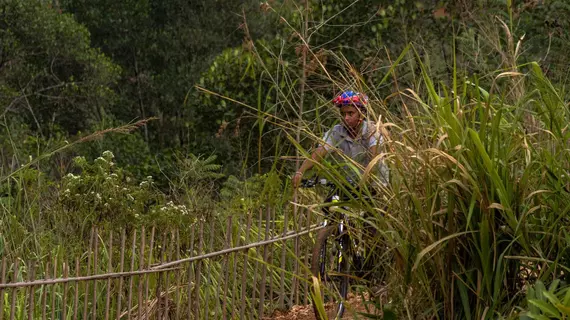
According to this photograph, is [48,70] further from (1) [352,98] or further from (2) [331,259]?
(1) [352,98]

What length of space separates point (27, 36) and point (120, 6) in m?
3.88

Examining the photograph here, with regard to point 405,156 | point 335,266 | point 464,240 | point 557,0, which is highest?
point 557,0

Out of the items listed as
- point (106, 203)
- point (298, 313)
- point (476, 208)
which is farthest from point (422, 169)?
point (106, 203)

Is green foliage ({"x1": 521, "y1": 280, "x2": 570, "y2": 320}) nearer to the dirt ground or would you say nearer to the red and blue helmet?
the red and blue helmet

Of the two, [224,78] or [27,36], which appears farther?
[27,36]

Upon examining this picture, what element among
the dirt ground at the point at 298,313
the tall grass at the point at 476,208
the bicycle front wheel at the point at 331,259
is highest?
the tall grass at the point at 476,208

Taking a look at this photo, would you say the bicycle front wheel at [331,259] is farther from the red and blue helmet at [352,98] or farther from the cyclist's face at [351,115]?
the red and blue helmet at [352,98]

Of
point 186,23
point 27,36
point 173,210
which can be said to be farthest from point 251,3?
point 173,210

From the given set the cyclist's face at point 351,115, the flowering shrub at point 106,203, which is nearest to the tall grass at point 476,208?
the cyclist's face at point 351,115

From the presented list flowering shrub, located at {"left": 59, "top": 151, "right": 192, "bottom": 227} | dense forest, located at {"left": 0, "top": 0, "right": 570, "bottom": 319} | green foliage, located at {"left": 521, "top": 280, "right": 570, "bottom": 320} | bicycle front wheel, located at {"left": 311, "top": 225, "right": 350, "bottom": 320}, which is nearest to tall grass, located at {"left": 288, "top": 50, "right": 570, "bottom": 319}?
dense forest, located at {"left": 0, "top": 0, "right": 570, "bottom": 319}

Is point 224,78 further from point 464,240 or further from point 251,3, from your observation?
point 464,240

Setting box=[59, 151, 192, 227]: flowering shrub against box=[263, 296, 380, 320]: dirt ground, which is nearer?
box=[263, 296, 380, 320]: dirt ground

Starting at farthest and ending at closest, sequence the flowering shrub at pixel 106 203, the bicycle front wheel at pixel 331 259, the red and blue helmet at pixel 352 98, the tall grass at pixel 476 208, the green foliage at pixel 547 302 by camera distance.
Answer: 1. the flowering shrub at pixel 106 203
2. the bicycle front wheel at pixel 331 259
3. the red and blue helmet at pixel 352 98
4. the tall grass at pixel 476 208
5. the green foliage at pixel 547 302

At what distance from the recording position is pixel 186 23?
1005 inches
